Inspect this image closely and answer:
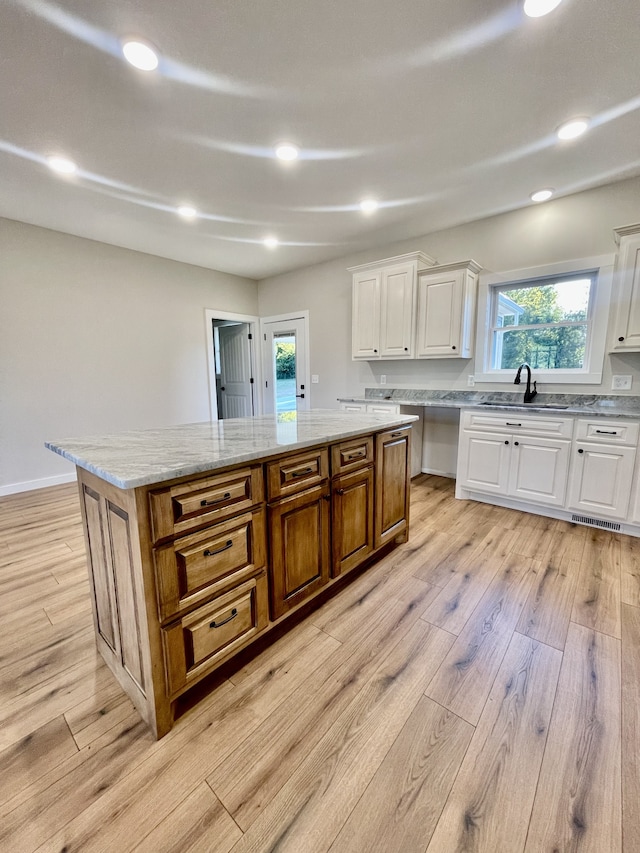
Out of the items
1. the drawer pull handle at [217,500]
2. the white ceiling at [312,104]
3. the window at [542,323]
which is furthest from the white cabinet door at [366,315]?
the drawer pull handle at [217,500]

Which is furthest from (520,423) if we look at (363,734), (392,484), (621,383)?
Result: (363,734)

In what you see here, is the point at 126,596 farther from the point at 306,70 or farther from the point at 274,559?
the point at 306,70

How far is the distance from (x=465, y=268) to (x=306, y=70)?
7.14 ft

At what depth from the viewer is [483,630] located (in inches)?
66.1

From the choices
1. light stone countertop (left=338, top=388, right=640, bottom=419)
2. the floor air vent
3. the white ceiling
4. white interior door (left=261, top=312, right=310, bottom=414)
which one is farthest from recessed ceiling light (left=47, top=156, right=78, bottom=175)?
the floor air vent

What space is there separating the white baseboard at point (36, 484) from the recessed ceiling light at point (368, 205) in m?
4.07

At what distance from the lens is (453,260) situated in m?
3.67

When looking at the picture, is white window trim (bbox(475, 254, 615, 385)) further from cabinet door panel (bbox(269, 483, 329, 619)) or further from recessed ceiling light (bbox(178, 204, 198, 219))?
recessed ceiling light (bbox(178, 204, 198, 219))

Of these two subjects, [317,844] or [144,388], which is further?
[144,388]

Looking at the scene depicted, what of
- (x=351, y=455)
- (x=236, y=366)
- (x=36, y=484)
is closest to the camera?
(x=351, y=455)

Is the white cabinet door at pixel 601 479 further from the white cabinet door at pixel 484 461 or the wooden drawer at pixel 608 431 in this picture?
the white cabinet door at pixel 484 461

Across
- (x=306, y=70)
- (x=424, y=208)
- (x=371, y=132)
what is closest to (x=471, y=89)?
(x=371, y=132)

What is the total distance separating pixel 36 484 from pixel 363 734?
156 inches

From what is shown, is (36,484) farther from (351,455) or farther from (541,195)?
(541,195)
